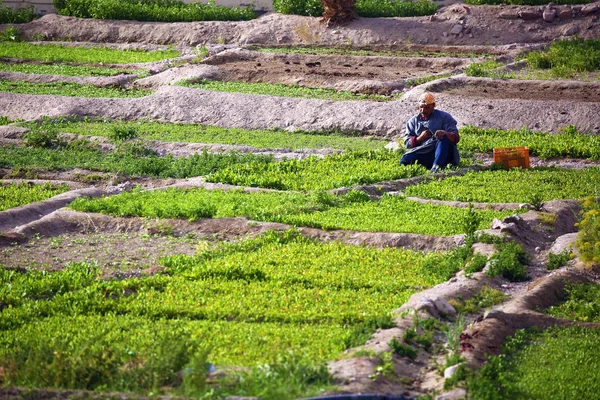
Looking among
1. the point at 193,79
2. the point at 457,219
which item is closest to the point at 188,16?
the point at 193,79

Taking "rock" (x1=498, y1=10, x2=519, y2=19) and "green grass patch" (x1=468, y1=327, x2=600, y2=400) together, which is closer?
"green grass patch" (x1=468, y1=327, x2=600, y2=400)

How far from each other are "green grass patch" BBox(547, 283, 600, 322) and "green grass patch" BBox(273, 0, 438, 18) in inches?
738

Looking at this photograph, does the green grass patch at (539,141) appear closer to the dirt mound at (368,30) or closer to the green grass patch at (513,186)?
the green grass patch at (513,186)

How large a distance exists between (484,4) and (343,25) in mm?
3782

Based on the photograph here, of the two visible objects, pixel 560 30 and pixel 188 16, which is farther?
pixel 188 16

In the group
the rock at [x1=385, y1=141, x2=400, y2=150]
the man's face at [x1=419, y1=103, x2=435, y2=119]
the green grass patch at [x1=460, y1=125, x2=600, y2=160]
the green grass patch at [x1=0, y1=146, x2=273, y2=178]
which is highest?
the man's face at [x1=419, y1=103, x2=435, y2=119]

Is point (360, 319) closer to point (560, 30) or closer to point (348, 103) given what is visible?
point (348, 103)

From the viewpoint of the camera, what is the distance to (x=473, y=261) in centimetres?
912

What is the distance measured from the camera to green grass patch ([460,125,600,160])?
1502 cm

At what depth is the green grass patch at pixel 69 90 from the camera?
830 inches

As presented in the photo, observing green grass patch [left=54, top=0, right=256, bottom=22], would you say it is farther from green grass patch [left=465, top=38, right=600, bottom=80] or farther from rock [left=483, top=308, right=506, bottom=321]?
rock [left=483, top=308, right=506, bottom=321]

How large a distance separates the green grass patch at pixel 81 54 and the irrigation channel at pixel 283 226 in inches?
92.9

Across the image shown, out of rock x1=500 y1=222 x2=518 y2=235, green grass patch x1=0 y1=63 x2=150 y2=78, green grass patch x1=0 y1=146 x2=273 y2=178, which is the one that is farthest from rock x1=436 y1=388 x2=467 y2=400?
green grass patch x1=0 y1=63 x2=150 y2=78

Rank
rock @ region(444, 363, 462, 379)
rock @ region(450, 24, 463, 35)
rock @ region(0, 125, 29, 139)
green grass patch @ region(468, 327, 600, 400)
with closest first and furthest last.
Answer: green grass patch @ region(468, 327, 600, 400), rock @ region(444, 363, 462, 379), rock @ region(0, 125, 29, 139), rock @ region(450, 24, 463, 35)
